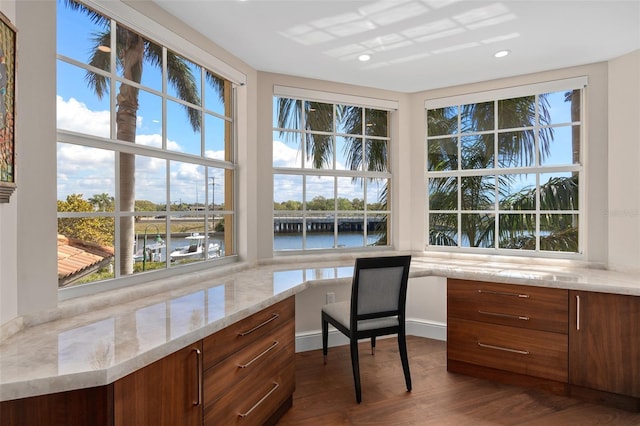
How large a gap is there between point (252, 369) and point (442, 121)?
298cm

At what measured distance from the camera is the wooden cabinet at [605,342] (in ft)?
7.16

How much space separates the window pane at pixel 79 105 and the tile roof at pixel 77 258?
567 mm

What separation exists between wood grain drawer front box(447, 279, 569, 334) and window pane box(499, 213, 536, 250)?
921 mm

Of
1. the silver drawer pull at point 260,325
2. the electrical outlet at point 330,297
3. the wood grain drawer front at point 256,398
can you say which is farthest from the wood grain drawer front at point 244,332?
the electrical outlet at point 330,297

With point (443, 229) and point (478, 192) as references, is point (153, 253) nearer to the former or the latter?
point (443, 229)

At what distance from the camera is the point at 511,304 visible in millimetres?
2521

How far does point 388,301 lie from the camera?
7.88ft

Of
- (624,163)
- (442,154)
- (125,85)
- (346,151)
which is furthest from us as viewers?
(442,154)

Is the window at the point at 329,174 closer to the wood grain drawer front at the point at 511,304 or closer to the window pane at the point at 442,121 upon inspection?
the window pane at the point at 442,121

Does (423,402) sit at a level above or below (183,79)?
below

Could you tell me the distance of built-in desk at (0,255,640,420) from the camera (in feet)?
3.42

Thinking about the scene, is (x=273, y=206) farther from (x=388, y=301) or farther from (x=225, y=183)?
(x=388, y=301)

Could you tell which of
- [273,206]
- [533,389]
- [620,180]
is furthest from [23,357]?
[620,180]

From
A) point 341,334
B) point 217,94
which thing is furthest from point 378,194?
point 217,94
